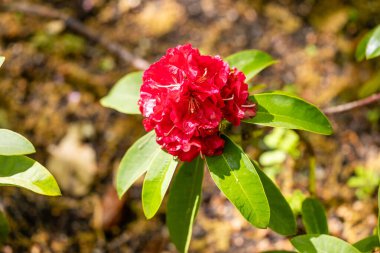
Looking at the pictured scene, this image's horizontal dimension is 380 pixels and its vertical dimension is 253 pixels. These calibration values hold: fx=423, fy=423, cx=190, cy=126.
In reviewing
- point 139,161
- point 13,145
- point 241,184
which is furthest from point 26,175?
point 241,184

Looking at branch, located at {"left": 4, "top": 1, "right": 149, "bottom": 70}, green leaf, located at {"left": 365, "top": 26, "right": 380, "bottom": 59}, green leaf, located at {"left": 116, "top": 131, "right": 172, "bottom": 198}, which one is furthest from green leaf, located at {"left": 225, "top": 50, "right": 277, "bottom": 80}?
branch, located at {"left": 4, "top": 1, "right": 149, "bottom": 70}

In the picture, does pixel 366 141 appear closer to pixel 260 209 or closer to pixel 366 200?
pixel 366 200

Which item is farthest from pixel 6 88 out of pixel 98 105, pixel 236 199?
pixel 236 199

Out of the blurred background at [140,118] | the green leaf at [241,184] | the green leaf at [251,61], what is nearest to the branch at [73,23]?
the blurred background at [140,118]

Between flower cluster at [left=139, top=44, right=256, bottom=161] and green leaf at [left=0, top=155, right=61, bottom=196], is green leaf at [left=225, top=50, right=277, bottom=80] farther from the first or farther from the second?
green leaf at [left=0, top=155, right=61, bottom=196]

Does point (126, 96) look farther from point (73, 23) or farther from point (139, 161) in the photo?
point (73, 23)

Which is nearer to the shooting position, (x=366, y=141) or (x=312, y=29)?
(x=366, y=141)
